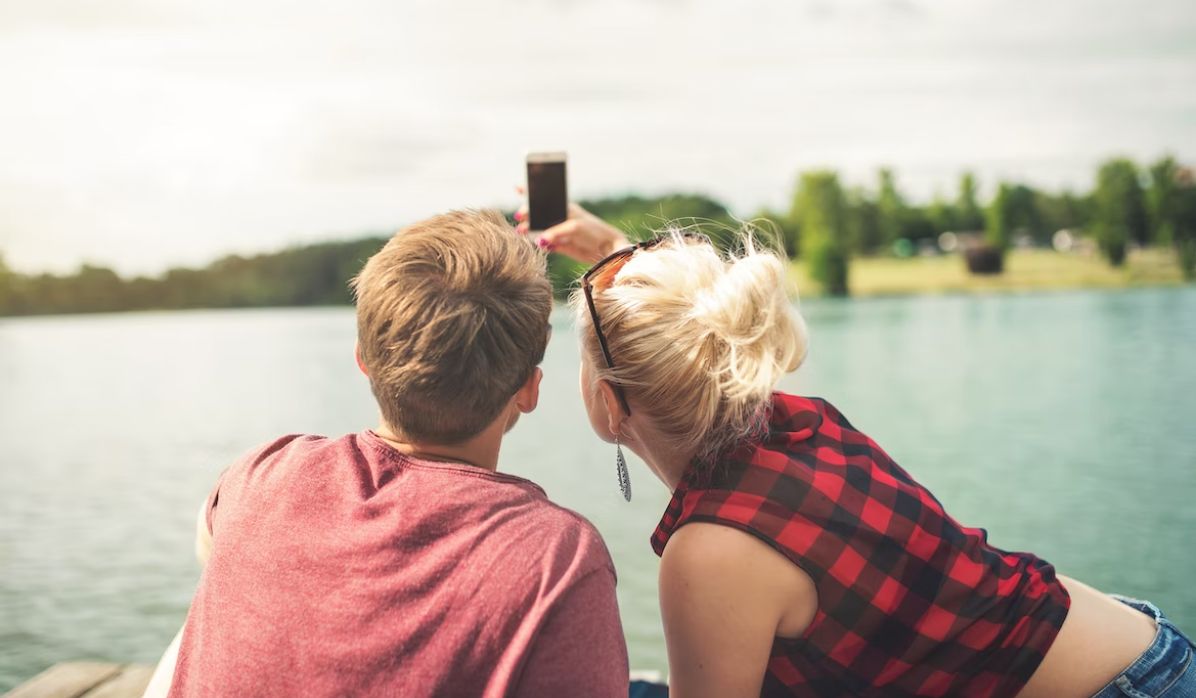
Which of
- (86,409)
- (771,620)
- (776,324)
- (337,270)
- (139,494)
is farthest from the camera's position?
(337,270)

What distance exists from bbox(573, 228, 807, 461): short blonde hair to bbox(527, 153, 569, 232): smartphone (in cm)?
96

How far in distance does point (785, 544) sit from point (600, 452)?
1175cm

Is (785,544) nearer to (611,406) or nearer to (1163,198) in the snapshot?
(611,406)

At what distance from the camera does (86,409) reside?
17875 millimetres

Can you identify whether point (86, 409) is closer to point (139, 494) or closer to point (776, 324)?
point (139, 494)

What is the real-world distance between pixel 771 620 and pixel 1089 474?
10.2m

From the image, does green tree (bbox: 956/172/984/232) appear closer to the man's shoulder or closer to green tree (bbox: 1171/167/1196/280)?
green tree (bbox: 1171/167/1196/280)

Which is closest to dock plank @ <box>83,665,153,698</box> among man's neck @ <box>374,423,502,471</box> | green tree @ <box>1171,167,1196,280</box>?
man's neck @ <box>374,423,502,471</box>

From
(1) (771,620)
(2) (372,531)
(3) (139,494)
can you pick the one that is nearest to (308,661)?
(2) (372,531)

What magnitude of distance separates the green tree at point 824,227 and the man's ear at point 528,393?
61733mm

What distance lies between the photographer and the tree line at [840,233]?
142 ft

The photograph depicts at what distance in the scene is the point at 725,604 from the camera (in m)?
1.46

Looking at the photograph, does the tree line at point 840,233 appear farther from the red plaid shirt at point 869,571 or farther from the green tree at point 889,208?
the red plaid shirt at point 869,571

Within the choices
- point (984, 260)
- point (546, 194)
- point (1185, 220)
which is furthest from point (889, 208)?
point (546, 194)
